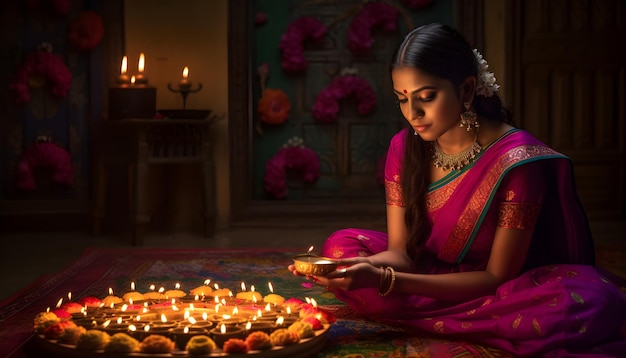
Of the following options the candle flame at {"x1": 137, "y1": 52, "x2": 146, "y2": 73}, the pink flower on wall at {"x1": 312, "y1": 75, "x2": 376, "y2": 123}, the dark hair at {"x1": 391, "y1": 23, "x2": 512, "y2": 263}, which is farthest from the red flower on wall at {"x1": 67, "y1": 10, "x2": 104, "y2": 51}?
the dark hair at {"x1": 391, "y1": 23, "x2": 512, "y2": 263}

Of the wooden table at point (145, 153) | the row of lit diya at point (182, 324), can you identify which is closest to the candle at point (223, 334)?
the row of lit diya at point (182, 324)

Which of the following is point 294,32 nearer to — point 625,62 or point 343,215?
point 343,215

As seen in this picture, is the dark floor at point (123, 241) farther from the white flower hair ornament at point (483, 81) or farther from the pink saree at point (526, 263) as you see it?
the white flower hair ornament at point (483, 81)

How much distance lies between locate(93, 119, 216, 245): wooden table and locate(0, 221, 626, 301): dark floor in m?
0.19

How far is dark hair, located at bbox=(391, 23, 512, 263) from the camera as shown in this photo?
2553 mm

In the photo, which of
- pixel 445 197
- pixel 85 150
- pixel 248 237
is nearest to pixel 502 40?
pixel 248 237

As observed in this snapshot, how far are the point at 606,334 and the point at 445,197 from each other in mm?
723

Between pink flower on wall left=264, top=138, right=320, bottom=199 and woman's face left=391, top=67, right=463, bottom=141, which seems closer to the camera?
woman's face left=391, top=67, right=463, bottom=141

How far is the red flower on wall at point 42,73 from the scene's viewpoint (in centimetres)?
586

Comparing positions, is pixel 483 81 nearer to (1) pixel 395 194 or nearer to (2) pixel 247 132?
(1) pixel 395 194

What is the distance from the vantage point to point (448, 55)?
101 inches

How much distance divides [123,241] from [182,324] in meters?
3.08

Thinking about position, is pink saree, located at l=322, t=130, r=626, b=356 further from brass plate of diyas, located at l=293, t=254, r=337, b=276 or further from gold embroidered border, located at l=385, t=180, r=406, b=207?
brass plate of diyas, located at l=293, t=254, r=337, b=276

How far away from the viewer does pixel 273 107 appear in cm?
640
